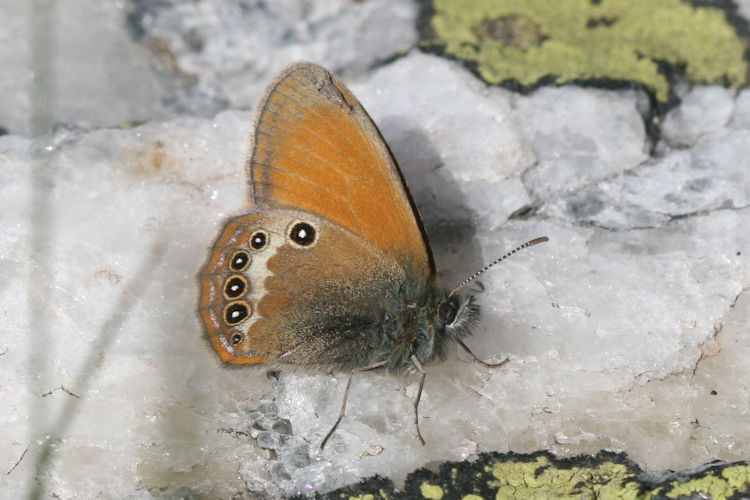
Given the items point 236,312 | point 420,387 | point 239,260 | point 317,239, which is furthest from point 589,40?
point 236,312

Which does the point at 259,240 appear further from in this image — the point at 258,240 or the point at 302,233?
the point at 302,233

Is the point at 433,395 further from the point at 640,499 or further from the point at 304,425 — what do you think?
the point at 640,499

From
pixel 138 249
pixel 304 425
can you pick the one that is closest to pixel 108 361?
pixel 138 249

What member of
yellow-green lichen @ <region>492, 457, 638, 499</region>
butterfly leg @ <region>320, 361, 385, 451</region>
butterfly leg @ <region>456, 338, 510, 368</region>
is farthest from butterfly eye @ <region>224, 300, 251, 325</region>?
yellow-green lichen @ <region>492, 457, 638, 499</region>

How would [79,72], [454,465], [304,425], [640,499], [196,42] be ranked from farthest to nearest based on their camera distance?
[196,42], [79,72], [304,425], [454,465], [640,499]

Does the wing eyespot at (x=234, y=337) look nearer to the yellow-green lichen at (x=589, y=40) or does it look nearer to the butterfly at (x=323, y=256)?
the butterfly at (x=323, y=256)

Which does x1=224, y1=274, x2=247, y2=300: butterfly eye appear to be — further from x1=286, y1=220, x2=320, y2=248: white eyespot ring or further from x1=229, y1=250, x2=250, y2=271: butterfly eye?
x1=286, y1=220, x2=320, y2=248: white eyespot ring

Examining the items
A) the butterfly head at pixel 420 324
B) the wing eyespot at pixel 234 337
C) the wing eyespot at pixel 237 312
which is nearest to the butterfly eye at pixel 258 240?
the wing eyespot at pixel 237 312
